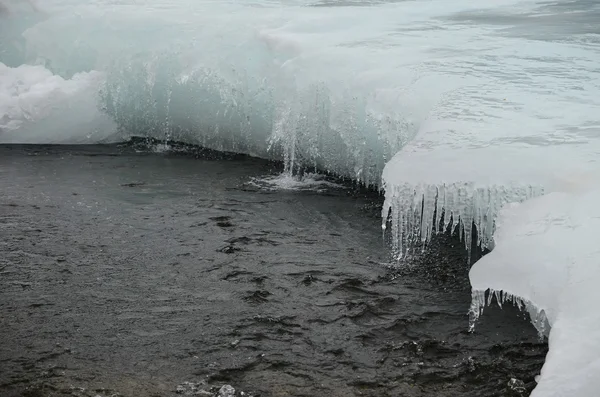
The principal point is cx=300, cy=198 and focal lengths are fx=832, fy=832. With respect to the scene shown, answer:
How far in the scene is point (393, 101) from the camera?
6664 mm

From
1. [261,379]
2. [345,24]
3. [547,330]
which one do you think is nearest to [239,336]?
[261,379]

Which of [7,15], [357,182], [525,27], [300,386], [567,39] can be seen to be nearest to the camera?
[300,386]

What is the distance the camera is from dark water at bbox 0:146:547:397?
432 cm

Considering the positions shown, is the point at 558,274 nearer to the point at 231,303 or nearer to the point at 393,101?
the point at 231,303

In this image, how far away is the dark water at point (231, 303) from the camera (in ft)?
14.2

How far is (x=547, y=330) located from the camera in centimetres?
471

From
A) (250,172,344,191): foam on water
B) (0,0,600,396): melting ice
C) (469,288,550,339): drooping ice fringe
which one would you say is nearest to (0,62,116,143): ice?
(0,0,600,396): melting ice

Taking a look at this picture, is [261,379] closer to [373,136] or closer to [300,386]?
[300,386]

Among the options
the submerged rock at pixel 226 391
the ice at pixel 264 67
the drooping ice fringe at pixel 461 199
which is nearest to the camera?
the submerged rock at pixel 226 391

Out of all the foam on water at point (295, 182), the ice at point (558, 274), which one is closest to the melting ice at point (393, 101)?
the ice at point (558, 274)

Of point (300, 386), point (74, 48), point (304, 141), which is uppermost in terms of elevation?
point (74, 48)

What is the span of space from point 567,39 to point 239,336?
17.3ft

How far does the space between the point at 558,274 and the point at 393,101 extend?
9.12 feet

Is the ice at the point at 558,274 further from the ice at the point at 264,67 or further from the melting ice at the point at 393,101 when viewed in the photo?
the ice at the point at 264,67
